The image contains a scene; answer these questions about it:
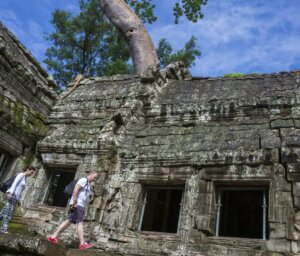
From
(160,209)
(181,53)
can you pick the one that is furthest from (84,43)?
(160,209)

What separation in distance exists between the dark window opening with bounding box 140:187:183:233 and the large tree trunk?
654cm

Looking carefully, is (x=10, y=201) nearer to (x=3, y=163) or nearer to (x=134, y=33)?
(x=3, y=163)

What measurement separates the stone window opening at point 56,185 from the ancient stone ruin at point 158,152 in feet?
0.08

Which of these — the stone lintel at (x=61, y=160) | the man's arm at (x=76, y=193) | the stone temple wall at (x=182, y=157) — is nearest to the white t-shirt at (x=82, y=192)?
the man's arm at (x=76, y=193)

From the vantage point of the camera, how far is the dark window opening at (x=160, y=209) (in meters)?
6.88

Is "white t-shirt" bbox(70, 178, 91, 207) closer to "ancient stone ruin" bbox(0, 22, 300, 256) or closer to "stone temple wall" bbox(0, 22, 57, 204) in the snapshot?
"ancient stone ruin" bbox(0, 22, 300, 256)

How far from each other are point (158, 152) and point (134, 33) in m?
9.71

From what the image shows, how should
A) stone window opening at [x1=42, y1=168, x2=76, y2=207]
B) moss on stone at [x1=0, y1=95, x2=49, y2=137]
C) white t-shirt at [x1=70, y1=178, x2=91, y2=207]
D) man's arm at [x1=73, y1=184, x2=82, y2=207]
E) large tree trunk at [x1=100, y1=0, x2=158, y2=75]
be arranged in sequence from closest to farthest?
man's arm at [x1=73, y1=184, x2=82, y2=207] → white t-shirt at [x1=70, y1=178, x2=91, y2=207] → moss on stone at [x1=0, y1=95, x2=49, y2=137] → stone window opening at [x1=42, y1=168, x2=76, y2=207] → large tree trunk at [x1=100, y1=0, x2=158, y2=75]

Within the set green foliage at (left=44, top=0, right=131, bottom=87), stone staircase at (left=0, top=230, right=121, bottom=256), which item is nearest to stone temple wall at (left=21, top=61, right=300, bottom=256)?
stone staircase at (left=0, top=230, right=121, bottom=256)

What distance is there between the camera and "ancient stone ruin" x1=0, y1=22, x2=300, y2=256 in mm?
5539

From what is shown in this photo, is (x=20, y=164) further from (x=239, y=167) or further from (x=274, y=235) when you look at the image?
(x=274, y=235)

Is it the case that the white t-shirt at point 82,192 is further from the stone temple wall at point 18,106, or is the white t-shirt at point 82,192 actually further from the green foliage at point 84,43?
the green foliage at point 84,43

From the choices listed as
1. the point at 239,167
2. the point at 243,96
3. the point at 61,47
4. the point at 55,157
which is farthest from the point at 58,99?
the point at 61,47

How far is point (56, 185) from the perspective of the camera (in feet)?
25.9
